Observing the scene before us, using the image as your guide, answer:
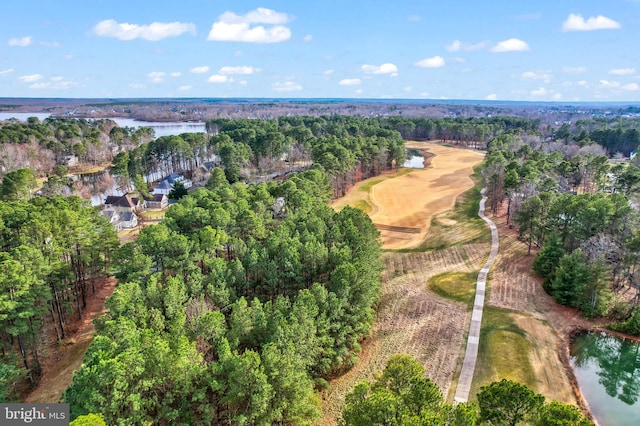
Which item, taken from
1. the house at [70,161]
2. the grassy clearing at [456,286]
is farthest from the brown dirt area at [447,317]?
the house at [70,161]

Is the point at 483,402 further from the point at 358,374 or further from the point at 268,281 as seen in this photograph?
the point at 268,281

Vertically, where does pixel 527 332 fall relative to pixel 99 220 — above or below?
below

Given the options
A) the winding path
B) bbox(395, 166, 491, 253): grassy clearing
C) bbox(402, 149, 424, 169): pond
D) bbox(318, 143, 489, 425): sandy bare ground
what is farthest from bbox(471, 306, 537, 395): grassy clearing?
bbox(402, 149, 424, 169): pond

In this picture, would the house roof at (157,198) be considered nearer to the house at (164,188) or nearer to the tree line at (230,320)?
the house at (164,188)

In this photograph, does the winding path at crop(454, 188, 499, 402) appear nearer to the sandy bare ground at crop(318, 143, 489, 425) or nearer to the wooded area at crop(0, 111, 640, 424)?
the sandy bare ground at crop(318, 143, 489, 425)

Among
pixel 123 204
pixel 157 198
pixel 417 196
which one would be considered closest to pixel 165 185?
pixel 157 198

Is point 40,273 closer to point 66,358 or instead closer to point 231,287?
point 66,358

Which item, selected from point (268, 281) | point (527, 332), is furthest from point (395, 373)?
point (527, 332)
